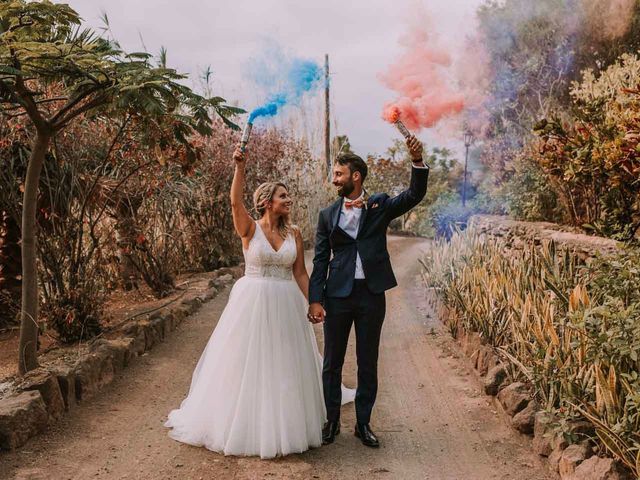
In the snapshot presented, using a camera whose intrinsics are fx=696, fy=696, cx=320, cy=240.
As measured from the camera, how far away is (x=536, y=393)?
507cm

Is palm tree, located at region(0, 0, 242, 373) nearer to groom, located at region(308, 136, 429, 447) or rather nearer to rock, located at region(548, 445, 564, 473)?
groom, located at region(308, 136, 429, 447)

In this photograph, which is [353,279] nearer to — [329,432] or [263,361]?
[263,361]

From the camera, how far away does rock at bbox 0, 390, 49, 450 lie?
15.1ft

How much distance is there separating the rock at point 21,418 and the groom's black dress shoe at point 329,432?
200 centimetres

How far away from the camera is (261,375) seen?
181 inches

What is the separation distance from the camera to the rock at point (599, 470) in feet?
12.1

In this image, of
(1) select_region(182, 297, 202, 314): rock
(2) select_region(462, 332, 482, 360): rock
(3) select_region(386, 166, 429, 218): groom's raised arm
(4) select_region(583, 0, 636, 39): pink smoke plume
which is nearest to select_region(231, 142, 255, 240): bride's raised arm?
(3) select_region(386, 166, 429, 218): groom's raised arm

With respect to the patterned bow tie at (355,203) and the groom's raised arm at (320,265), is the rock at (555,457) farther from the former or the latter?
the patterned bow tie at (355,203)

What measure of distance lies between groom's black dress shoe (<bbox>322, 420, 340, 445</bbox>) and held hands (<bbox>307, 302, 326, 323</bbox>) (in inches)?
29.3

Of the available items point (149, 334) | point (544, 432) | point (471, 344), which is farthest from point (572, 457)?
point (149, 334)

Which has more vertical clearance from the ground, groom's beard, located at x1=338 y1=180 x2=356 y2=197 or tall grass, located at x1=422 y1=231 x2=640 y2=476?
groom's beard, located at x1=338 y1=180 x2=356 y2=197

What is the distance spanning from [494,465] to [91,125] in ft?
18.9

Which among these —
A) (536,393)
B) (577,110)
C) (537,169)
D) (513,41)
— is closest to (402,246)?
(537,169)

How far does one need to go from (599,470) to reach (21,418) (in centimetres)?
365
